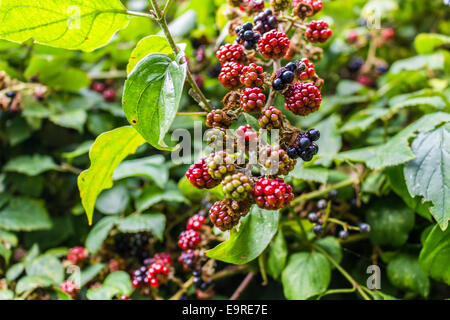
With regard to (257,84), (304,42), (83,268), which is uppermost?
(304,42)

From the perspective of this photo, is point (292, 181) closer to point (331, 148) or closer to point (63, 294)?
point (331, 148)

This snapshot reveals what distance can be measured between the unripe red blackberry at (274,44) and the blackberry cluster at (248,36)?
44mm

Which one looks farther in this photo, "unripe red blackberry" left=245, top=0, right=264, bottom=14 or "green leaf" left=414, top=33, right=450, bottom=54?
"green leaf" left=414, top=33, right=450, bottom=54

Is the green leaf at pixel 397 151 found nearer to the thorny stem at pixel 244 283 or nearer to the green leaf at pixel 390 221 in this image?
the green leaf at pixel 390 221

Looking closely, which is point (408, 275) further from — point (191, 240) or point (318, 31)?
point (318, 31)

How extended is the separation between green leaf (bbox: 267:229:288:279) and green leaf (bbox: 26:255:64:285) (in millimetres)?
700

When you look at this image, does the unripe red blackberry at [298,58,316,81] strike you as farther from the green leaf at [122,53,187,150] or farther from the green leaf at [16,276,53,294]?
the green leaf at [16,276,53,294]

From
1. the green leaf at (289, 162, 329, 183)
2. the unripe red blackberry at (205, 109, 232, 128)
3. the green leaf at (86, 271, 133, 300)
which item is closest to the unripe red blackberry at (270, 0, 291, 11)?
the unripe red blackberry at (205, 109, 232, 128)

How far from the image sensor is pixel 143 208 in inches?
51.4

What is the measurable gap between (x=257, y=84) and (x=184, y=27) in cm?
90

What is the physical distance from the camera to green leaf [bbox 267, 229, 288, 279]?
1.10 meters

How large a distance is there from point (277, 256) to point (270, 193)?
45 cm

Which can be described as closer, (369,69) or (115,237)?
(115,237)

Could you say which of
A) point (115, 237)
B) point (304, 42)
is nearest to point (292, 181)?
point (304, 42)
